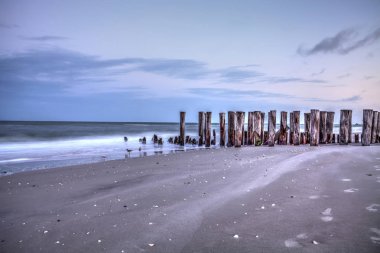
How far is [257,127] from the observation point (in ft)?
45.6

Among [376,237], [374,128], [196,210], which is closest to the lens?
[376,237]

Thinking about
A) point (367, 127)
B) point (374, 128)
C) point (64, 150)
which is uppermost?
point (367, 127)

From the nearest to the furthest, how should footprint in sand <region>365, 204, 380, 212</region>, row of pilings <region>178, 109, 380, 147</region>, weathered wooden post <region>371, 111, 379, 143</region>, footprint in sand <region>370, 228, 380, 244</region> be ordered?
footprint in sand <region>370, 228, 380, 244</region>
footprint in sand <region>365, 204, 380, 212</region>
row of pilings <region>178, 109, 380, 147</region>
weathered wooden post <region>371, 111, 379, 143</region>

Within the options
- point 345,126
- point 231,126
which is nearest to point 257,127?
point 231,126

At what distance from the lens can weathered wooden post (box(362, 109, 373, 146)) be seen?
12913 millimetres

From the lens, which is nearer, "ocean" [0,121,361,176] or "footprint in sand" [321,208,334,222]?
"footprint in sand" [321,208,334,222]

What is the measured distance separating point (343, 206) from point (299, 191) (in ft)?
3.09

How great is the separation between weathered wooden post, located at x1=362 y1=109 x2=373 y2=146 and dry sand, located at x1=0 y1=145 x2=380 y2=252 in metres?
6.46

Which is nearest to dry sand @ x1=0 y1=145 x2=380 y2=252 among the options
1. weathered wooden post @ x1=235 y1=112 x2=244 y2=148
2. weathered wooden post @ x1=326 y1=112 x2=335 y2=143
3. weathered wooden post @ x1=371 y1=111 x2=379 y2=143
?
weathered wooden post @ x1=235 y1=112 x2=244 y2=148

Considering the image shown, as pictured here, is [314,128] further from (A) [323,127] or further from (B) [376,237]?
(B) [376,237]

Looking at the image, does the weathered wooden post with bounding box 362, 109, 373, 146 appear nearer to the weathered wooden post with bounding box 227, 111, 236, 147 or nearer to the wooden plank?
the wooden plank

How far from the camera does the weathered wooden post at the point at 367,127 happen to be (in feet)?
42.4

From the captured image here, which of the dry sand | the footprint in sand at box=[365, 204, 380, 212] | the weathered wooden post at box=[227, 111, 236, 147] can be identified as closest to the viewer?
the dry sand

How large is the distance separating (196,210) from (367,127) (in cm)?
1148
